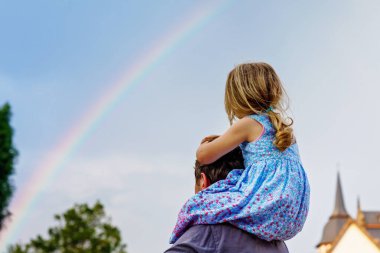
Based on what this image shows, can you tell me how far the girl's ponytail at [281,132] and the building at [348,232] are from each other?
1926 inches

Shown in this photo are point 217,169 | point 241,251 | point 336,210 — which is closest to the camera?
point 241,251

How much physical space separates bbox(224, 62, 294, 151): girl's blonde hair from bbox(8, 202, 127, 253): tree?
95.8ft

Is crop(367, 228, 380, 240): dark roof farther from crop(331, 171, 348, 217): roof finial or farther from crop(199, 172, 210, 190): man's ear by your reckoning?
crop(199, 172, 210, 190): man's ear

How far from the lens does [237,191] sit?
351 cm

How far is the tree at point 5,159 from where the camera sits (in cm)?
2555

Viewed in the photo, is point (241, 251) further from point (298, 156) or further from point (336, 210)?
point (336, 210)

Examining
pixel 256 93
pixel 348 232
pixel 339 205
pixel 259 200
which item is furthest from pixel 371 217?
pixel 259 200

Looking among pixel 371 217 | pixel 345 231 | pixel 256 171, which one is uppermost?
pixel 371 217

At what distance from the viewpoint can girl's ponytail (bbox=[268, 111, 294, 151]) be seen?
3658 mm

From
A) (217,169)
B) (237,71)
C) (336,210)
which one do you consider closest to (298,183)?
(217,169)

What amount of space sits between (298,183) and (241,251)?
490 millimetres

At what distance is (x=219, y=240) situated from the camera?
3443 mm

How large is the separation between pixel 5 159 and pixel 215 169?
23737 mm

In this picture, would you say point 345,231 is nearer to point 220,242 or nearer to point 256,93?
point 256,93
